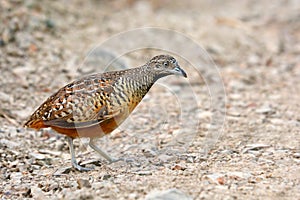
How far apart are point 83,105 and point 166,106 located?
295 cm

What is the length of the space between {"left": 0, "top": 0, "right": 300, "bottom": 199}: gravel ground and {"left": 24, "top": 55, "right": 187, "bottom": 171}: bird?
1.70 feet

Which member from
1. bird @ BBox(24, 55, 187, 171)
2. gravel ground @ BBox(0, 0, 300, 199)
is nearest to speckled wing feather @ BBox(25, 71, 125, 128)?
bird @ BBox(24, 55, 187, 171)

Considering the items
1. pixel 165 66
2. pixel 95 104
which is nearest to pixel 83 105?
pixel 95 104

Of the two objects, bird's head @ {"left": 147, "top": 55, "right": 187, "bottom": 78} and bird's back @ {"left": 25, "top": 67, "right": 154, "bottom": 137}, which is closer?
bird's back @ {"left": 25, "top": 67, "right": 154, "bottom": 137}

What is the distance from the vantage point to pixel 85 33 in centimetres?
1146

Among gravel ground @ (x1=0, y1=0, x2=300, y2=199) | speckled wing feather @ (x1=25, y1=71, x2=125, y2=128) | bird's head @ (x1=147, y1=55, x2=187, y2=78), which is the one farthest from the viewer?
bird's head @ (x1=147, y1=55, x2=187, y2=78)

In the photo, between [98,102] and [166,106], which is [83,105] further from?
[166,106]

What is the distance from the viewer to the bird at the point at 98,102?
5941mm

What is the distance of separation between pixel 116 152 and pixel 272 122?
2.45 m

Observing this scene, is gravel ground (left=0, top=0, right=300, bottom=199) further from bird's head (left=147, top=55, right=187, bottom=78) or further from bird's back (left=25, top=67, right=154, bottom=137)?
bird's head (left=147, top=55, right=187, bottom=78)

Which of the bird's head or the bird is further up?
the bird's head

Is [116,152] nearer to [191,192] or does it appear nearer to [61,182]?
[61,182]

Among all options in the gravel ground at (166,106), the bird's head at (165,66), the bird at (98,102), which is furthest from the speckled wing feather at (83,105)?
the gravel ground at (166,106)

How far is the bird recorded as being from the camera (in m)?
5.94
